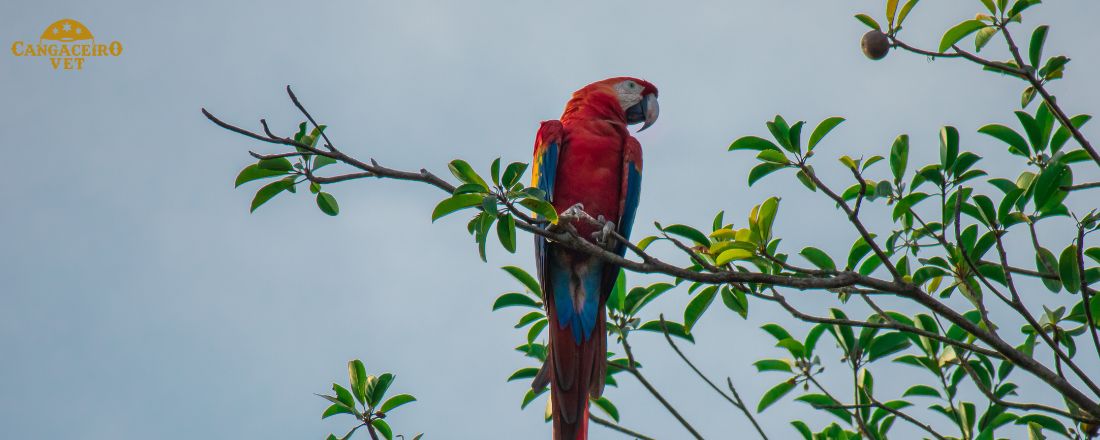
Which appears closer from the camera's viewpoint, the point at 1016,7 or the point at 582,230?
the point at 1016,7

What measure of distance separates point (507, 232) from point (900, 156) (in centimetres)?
141

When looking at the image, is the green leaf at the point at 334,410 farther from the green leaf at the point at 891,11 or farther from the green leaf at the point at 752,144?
the green leaf at the point at 891,11

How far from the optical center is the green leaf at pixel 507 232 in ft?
9.33

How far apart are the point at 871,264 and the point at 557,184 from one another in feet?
5.13

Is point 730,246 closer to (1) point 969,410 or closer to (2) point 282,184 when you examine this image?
(1) point 969,410

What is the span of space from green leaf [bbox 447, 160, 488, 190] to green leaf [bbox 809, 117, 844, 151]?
3.85 feet

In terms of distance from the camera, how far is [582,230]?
4141mm

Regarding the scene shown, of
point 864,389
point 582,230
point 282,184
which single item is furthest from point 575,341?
point 282,184

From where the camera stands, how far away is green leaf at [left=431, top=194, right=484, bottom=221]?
2693 millimetres

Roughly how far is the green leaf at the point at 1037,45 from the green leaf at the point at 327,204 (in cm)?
253

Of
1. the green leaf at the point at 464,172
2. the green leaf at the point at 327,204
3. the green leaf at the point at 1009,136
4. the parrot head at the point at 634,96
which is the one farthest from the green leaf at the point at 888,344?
the parrot head at the point at 634,96

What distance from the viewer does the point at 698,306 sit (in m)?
3.19

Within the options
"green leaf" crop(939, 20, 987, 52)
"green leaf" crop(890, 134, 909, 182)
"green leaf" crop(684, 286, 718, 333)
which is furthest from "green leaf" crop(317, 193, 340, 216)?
"green leaf" crop(939, 20, 987, 52)

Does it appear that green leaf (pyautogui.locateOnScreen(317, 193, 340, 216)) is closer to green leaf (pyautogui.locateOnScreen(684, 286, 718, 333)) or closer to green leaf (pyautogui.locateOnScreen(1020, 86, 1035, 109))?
green leaf (pyautogui.locateOnScreen(684, 286, 718, 333))
